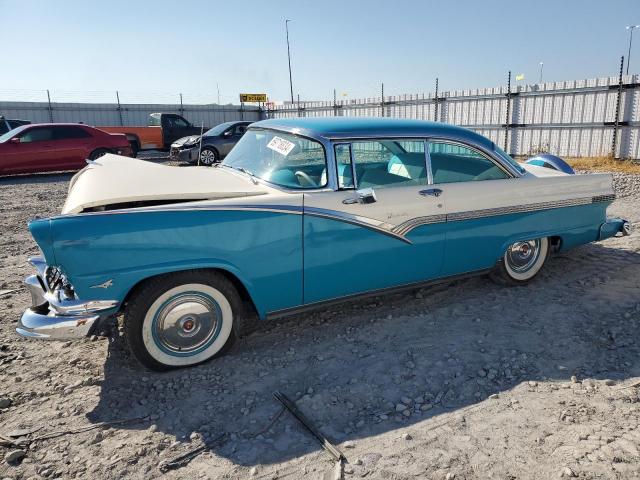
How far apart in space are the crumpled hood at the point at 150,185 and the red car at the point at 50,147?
979 centimetres

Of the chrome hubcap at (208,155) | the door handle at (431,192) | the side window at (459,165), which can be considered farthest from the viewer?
the chrome hubcap at (208,155)

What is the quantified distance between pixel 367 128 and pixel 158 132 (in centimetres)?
1590

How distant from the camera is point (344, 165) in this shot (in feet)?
11.8

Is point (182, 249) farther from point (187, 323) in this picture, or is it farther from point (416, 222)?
point (416, 222)

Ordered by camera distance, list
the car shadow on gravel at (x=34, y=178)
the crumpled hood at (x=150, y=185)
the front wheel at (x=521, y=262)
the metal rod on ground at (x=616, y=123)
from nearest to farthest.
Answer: the crumpled hood at (x=150, y=185) < the front wheel at (x=521, y=262) < the car shadow on gravel at (x=34, y=178) < the metal rod on ground at (x=616, y=123)

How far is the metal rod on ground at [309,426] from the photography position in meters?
2.46

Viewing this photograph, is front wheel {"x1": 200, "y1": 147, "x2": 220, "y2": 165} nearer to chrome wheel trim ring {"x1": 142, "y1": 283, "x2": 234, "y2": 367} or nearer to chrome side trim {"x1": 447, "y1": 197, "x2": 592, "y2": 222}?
chrome side trim {"x1": 447, "y1": 197, "x2": 592, "y2": 222}

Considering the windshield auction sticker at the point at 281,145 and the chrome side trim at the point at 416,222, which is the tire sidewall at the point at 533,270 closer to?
the chrome side trim at the point at 416,222

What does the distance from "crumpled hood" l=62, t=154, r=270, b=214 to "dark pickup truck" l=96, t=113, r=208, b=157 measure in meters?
13.9

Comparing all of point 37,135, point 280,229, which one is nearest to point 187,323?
point 280,229

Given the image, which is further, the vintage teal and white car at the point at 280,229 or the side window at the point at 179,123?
the side window at the point at 179,123

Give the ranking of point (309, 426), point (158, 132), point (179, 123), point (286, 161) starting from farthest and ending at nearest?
point (179, 123), point (158, 132), point (286, 161), point (309, 426)

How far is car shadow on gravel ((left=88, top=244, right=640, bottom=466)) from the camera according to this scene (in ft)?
8.97

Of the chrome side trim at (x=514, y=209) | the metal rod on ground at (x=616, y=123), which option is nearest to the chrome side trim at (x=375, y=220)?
the chrome side trim at (x=514, y=209)
